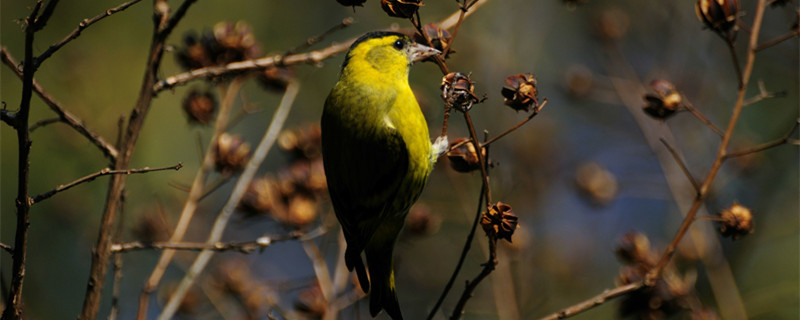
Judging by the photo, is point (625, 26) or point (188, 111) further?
point (625, 26)

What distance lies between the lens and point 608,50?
5.43 metres

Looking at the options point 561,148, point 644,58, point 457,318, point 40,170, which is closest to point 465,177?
point 561,148

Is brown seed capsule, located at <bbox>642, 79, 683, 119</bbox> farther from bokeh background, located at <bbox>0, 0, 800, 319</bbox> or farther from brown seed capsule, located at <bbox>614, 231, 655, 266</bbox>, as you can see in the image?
bokeh background, located at <bbox>0, 0, 800, 319</bbox>

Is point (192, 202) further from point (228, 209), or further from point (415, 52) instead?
point (415, 52)

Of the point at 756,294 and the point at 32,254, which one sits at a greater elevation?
the point at 32,254

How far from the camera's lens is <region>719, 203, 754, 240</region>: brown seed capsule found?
108 inches

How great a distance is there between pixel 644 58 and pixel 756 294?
2920mm

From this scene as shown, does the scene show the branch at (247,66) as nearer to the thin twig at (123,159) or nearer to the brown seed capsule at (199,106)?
the thin twig at (123,159)

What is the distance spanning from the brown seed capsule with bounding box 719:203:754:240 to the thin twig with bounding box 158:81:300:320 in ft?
6.03

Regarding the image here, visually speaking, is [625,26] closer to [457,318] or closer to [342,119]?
[342,119]

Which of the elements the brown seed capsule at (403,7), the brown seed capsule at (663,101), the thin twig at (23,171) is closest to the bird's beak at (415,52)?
the brown seed capsule at (403,7)

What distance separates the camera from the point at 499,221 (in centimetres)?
228

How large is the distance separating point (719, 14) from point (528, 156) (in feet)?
11.1

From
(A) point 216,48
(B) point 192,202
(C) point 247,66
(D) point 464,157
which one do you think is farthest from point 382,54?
(B) point 192,202
